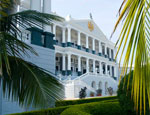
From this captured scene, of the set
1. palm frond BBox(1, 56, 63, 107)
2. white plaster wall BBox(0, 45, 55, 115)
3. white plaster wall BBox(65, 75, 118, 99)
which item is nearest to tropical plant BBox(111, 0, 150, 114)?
palm frond BBox(1, 56, 63, 107)

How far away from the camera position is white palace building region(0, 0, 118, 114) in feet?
29.9

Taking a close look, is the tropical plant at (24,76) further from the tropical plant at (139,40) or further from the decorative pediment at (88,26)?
the decorative pediment at (88,26)

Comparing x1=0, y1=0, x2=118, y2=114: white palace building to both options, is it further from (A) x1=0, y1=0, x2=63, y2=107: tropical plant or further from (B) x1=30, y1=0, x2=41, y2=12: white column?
(A) x1=0, y1=0, x2=63, y2=107: tropical plant

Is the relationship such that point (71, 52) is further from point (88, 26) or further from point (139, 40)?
point (139, 40)

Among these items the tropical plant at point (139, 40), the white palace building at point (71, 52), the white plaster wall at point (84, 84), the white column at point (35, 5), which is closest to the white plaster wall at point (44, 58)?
the white palace building at point (71, 52)

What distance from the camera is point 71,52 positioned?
1101 inches

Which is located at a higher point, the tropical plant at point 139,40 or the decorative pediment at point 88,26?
the decorative pediment at point 88,26

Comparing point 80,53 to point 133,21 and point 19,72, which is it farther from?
point 133,21

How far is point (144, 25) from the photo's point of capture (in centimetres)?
123

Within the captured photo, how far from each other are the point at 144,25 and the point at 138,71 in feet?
1.06

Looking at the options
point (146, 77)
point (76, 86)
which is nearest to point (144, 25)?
point (146, 77)

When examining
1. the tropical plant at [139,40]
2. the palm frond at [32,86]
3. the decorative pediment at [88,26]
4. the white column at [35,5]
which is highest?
the decorative pediment at [88,26]

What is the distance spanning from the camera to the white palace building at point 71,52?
9119mm

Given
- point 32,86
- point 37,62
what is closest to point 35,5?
point 37,62
